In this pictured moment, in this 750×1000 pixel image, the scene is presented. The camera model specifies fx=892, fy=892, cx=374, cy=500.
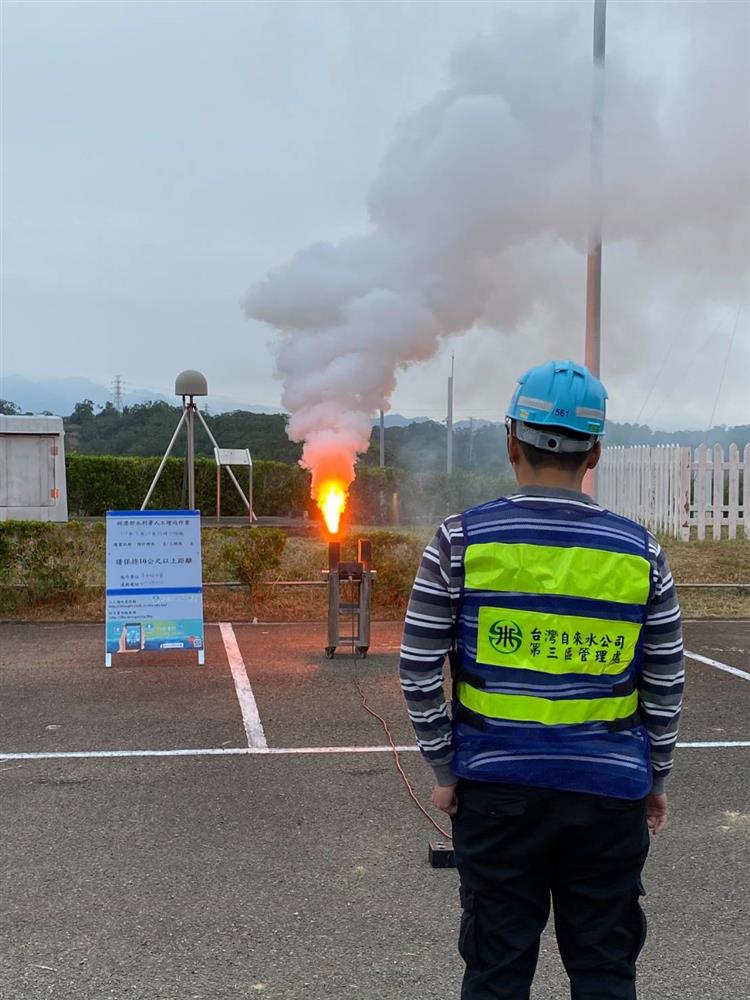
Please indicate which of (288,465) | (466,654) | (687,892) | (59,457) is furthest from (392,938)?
(288,465)

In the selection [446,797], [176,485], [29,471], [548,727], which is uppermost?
[29,471]

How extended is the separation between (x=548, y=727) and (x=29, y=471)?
1737 centimetres

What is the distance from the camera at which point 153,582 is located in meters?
7.61

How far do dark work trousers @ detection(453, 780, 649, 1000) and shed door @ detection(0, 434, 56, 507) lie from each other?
56.1ft

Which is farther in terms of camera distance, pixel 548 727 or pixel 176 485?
pixel 176 485

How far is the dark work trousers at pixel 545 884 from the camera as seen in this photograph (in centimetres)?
203

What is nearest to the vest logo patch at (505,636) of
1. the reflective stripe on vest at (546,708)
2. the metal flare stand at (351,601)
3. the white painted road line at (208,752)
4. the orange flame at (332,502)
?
the reflective stripe on vest at (546,708)

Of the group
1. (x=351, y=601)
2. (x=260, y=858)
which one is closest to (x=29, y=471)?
(x=351, y=601)

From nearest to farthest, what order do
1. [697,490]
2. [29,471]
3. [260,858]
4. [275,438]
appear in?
[260,858]
[697,490]
[29,471]
[275,438]

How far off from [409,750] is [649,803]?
3.11 metres

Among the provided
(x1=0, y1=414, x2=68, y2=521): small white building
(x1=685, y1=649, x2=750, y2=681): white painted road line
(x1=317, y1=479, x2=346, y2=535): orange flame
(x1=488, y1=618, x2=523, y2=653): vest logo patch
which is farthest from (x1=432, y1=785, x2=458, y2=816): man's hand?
(x1=0, y1=414, x2=68, y2=521): small white building

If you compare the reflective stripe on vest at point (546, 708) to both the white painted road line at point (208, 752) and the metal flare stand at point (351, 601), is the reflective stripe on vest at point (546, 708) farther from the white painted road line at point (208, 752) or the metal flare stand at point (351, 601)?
the metal flare stand at point (351, 601)

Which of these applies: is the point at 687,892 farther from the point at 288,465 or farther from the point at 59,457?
the point at 288,465

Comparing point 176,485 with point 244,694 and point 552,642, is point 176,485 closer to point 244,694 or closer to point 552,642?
point 244,694
